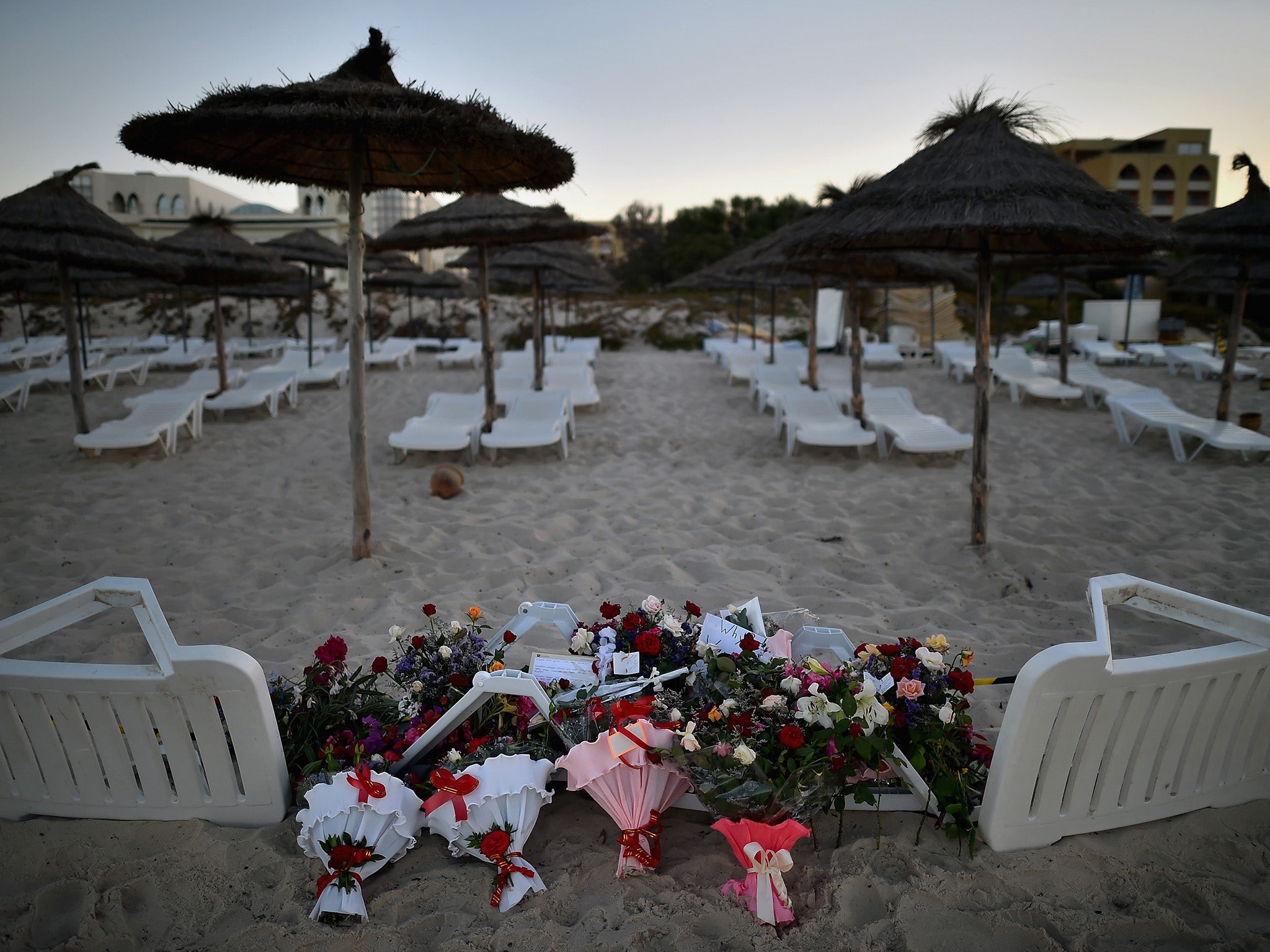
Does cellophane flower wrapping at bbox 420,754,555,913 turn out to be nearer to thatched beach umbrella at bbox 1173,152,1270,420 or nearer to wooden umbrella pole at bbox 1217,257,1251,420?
thatched beach umbrella at bbox 1173,152,1270,420

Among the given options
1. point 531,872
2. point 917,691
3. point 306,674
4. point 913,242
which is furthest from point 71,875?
point 913,242

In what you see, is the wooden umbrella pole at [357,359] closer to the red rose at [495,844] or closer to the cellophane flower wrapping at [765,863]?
the red rose at [495,844]

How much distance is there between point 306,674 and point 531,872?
103 cm

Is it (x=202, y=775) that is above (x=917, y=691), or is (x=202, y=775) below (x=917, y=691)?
below

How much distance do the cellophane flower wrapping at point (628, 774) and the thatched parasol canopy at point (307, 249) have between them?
461 inches

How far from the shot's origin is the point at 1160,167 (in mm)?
34312

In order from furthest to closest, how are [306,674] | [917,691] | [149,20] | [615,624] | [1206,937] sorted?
[149,20] < [615,624] < [306,674] < [917,691] < [1206,937]

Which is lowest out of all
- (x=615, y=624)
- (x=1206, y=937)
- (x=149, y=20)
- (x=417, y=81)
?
(x=1206, y=937)

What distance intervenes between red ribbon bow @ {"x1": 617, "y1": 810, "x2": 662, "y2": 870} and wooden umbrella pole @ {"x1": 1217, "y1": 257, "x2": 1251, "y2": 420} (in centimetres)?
881

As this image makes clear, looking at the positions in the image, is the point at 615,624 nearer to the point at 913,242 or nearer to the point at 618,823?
the point at 618,823

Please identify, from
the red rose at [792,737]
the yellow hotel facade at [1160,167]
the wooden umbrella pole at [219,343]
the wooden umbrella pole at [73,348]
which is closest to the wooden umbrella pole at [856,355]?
the red rose at [792,737]

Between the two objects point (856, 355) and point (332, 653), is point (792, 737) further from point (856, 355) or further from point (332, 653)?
point (856, 355)

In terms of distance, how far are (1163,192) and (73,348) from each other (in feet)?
144

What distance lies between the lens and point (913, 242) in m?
4.68
